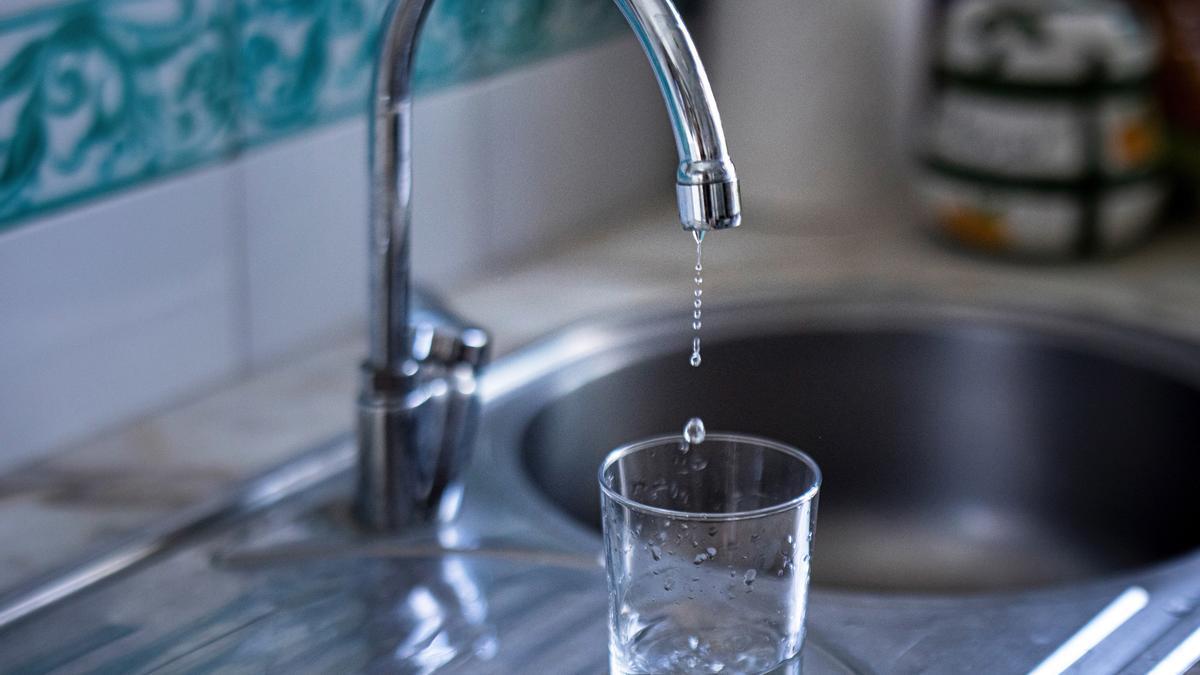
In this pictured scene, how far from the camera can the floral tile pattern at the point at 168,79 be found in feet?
2.70

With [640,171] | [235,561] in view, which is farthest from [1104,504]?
[235,561]

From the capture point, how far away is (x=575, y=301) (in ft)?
3.74

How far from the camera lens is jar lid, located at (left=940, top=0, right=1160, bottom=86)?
1.20 metres

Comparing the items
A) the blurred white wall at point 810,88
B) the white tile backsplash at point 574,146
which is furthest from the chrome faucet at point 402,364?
the blurred white wall at point 810,88

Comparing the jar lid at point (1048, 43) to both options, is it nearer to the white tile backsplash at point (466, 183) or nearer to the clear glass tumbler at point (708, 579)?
the white tile backsplash at point (466, 183)

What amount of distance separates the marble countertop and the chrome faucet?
11 cm

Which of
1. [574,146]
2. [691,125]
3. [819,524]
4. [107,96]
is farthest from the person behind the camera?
[574,146]

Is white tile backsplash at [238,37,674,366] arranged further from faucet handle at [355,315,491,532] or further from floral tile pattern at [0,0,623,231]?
faucet handle at [355,315,491,532]

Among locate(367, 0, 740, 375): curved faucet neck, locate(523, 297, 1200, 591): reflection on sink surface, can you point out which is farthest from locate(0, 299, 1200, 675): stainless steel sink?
locate(367, 0, 740, 375): curved faucet neck

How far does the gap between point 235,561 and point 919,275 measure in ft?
2.13

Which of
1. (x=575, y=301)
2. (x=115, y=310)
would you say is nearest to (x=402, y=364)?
(x=115, y=310)

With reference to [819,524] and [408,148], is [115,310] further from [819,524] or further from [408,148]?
[819,524]

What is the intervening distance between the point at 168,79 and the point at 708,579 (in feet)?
1.51

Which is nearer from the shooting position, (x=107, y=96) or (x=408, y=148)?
(x=408, y=148)
